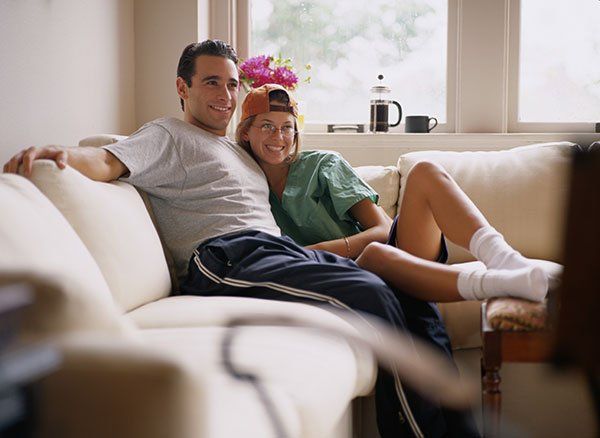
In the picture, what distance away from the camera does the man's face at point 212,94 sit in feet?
7.12

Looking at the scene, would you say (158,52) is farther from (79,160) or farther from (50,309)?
(50,309)

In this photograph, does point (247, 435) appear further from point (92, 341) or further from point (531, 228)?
point (531, 228)

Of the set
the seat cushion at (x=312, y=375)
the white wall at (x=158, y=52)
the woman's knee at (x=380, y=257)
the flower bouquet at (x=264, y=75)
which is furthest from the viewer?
the white wall at (x=158, y=52)

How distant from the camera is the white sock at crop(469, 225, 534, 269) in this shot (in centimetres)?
146

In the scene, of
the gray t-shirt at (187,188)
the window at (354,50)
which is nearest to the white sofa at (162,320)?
the gray t-shirt at (187,188)

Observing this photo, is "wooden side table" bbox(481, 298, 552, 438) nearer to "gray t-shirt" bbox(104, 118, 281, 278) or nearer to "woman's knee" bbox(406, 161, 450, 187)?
"woman's knee" bbox(406, 161, 450, 187)

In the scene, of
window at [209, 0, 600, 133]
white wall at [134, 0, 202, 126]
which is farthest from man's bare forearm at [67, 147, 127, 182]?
window at [209, 0, 600, 133]

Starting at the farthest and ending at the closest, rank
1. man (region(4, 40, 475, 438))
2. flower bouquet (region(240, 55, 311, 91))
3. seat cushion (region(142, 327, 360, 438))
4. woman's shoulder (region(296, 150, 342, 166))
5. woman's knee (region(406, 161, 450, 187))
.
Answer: flower bouquet (region(240, 55, 311, 91))
woman's shoulder (region(296, 150, 342, 166))
woman's knee (region(406, 161, 450, 187))
man (region(4, 40, 475, 438))
seat cushion (region(142, 327, 360, 438))

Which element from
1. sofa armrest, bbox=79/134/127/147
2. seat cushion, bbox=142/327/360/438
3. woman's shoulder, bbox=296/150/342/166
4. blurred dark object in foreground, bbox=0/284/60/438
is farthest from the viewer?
woman's shoulder, bbox=296/150/342/166

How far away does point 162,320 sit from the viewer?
57.0 inches

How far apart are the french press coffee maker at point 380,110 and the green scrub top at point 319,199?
2.82 feet

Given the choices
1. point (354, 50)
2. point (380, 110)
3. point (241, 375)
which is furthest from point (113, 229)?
point (354, 50)

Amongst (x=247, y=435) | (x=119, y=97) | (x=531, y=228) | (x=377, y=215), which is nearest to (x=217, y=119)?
(x=377, y=215)

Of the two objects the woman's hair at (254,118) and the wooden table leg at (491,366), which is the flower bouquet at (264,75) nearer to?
the woman's hair at (254,118)
